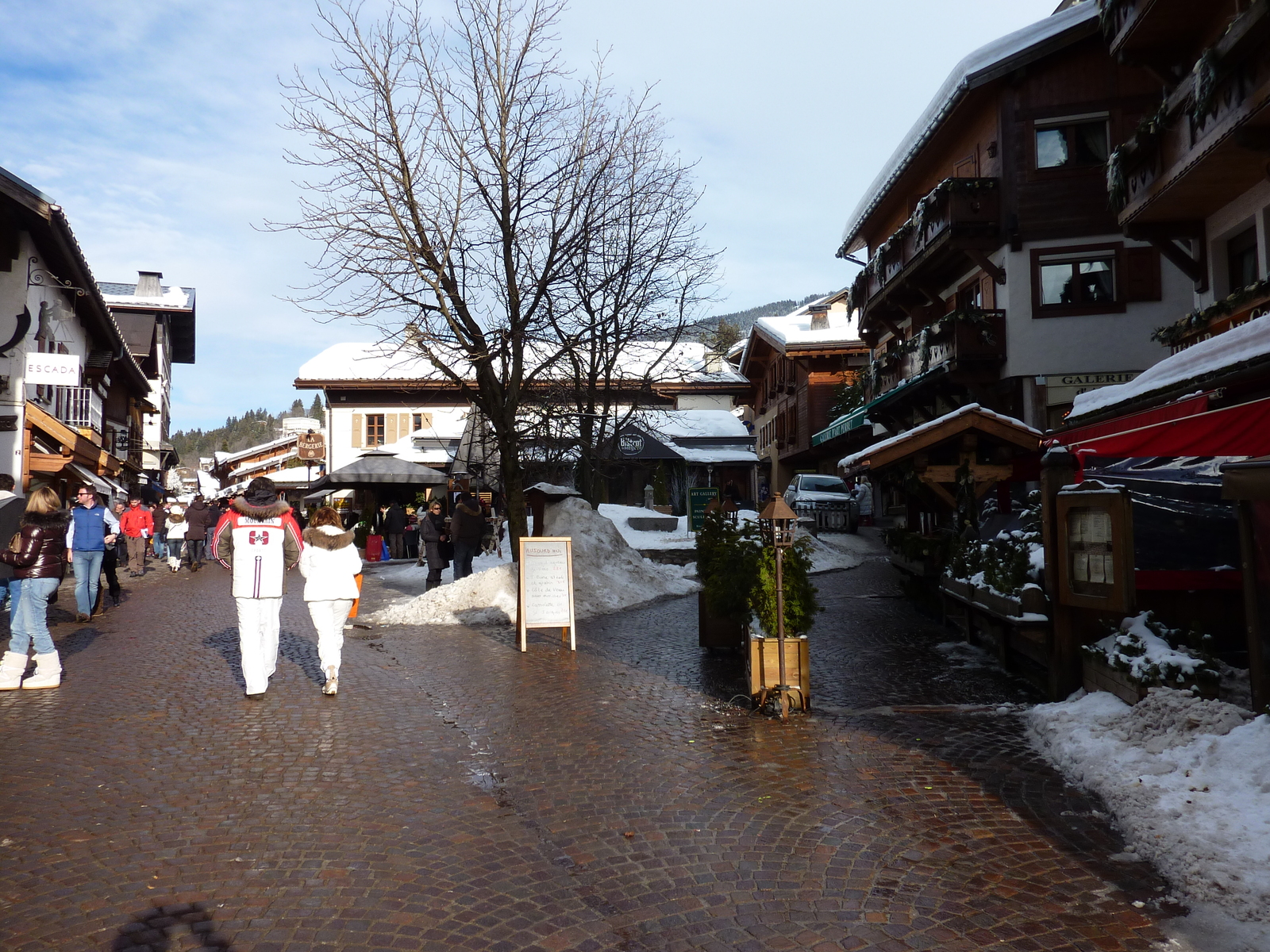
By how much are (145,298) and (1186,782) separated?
5695 centimetres

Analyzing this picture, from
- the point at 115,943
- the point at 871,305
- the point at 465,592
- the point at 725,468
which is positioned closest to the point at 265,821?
the point at 115,943

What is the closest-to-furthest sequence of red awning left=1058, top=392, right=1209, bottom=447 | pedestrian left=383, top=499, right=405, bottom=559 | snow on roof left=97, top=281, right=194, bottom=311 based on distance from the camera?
red awning left=1058, top=392, right=1209, bottom=447 → pedestrian left=383, top=499, right=405, bottom=559 → snow on roof left=97, top=281, right=194, bottom=311

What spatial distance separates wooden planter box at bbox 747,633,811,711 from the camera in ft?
25.8

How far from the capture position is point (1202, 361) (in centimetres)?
997

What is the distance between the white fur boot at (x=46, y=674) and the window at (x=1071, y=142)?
802 inches

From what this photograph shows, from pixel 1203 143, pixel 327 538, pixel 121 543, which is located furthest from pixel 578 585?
pixel 121 543

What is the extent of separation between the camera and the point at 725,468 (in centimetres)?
4841

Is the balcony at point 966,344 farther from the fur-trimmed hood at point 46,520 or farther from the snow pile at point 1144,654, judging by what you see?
the fur-trimmed hood at point 46,520

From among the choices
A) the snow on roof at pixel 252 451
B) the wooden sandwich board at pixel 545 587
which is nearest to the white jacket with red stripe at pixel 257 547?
the wooden sandwich board at pixel 545 587

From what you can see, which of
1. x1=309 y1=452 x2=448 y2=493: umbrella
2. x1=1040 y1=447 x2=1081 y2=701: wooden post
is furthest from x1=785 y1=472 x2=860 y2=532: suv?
x1=1040 y1=447 x2=1081 y2=701: wooden post

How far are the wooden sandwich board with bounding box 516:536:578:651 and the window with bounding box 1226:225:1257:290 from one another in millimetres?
10912

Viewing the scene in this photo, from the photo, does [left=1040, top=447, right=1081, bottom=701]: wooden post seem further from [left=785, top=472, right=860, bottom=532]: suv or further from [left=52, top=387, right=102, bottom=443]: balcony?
[left=52, top=387, right=102, bottom=443]: balcony

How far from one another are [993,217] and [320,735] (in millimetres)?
19159

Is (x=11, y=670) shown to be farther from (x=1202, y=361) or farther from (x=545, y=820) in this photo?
(x=1202, y=361)
